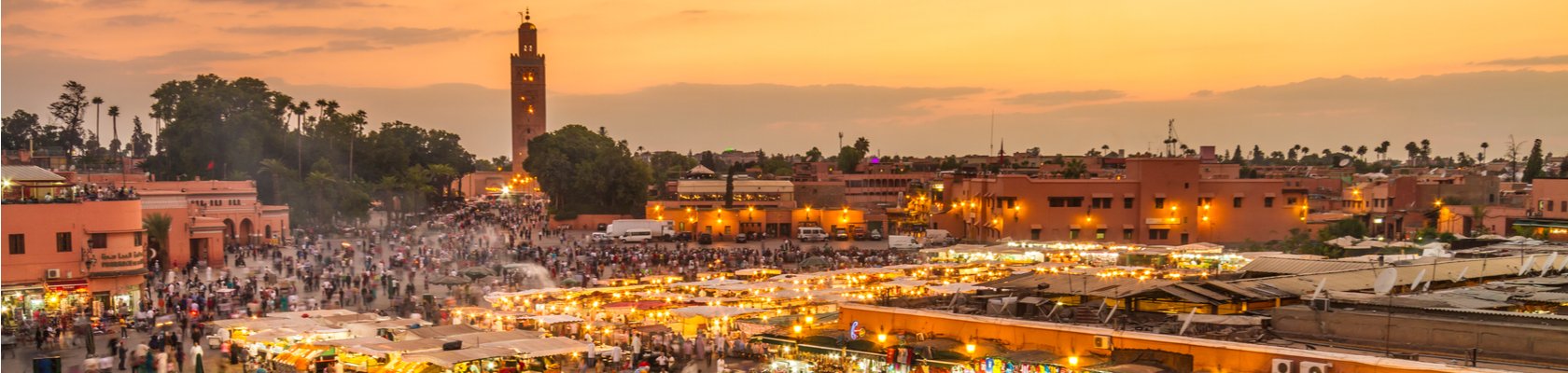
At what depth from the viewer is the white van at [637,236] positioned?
52.2 m

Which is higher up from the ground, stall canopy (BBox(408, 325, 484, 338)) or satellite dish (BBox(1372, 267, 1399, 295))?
satellite dish (BBox(1372, 267, 1399, 295))

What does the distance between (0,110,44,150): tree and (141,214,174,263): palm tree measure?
3482 cm

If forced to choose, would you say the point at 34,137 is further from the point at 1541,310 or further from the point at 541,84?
the point at 1541,310

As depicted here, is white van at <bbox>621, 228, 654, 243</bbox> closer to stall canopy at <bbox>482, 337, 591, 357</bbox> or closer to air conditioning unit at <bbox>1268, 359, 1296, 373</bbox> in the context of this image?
stall canopy at <bbox>482, 337, 591, 357</bbox>

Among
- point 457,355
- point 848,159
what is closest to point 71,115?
point 848,159

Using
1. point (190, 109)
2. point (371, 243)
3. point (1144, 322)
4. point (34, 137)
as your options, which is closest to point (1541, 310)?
point (1144, 322)

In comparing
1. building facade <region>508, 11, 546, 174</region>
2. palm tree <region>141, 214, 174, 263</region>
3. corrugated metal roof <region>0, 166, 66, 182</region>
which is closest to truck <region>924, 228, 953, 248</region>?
palm tree <region>141, 214, 174, 263</region>

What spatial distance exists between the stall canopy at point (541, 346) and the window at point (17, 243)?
1424 centimetres

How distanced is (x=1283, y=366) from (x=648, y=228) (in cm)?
4354

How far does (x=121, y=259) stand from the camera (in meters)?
26.8

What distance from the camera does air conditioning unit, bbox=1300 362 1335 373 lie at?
1055 centimetres

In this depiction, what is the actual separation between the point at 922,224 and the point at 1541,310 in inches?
1776

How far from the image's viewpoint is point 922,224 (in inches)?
2334

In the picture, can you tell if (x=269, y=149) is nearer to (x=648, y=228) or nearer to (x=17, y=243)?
(x=648, y=228)
